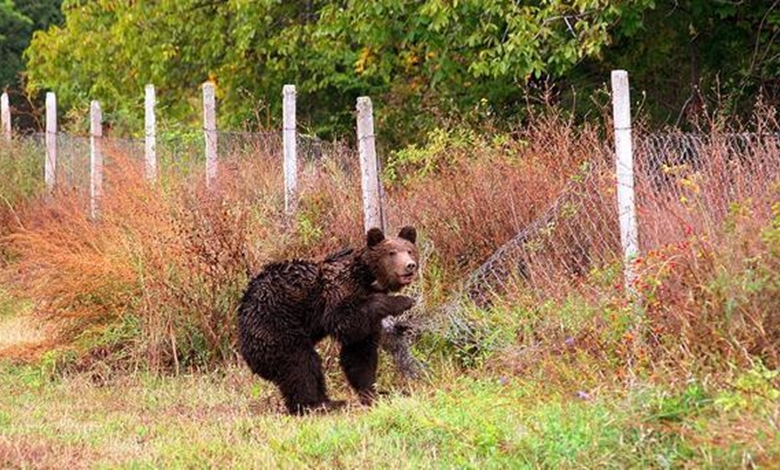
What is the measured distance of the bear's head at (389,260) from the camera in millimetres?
9820

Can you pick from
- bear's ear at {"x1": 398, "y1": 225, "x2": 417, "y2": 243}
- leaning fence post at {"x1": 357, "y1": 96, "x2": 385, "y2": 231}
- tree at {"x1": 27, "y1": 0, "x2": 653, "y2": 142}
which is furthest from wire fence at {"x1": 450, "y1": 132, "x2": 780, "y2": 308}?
tree at {"x1": 27, "y1": 0, "x2": 653, "y2": 142}

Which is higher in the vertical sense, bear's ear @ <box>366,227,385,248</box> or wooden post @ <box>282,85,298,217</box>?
wooden post @ <box>282,85,298,217</box>

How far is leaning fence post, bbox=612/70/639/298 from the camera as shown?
996 cm

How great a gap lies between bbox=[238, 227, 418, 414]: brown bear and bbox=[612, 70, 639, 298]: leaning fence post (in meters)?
1.57

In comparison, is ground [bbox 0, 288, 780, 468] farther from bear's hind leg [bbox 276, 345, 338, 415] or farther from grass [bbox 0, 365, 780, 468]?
bear's hind leg [bbox 276, 345, 338, 415]

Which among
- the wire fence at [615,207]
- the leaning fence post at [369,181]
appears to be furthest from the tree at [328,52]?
the wire fence at [615,207]

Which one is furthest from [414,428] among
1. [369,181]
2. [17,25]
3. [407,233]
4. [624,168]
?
[17,25]

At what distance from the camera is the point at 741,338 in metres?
7.09

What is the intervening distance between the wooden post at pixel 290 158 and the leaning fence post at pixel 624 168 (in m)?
3.79

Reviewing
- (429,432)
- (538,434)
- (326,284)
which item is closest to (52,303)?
(326,284)

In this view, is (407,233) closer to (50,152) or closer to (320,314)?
(320,314)

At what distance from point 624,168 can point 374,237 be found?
193cm

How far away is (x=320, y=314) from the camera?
32.5 ft

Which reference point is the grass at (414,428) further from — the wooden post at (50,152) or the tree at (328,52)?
the wooden post at (50,152)
